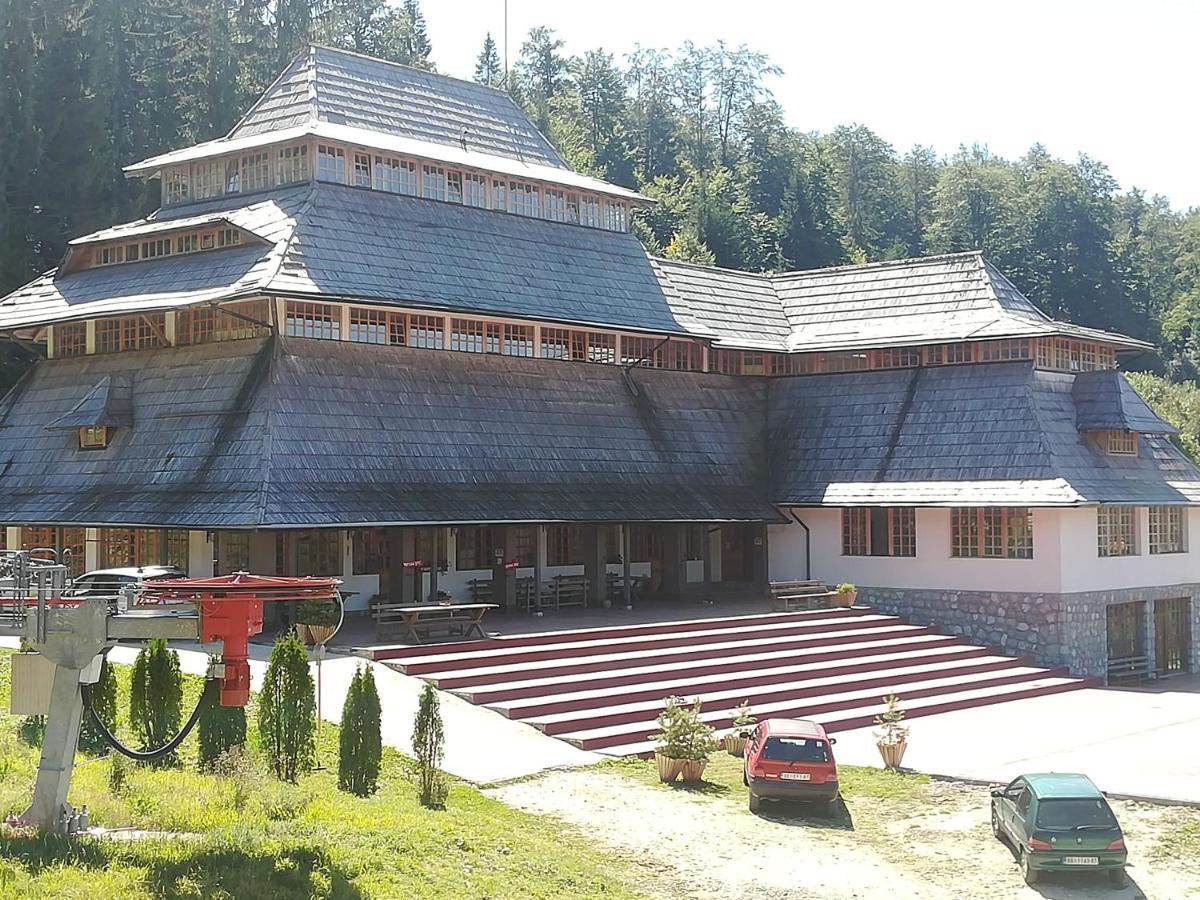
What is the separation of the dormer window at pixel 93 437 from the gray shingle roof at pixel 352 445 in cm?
23

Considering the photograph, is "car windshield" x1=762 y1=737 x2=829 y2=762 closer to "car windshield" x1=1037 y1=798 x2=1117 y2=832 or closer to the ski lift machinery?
"car windshield" x1=1037 y1=798 x2=1117 y2=832

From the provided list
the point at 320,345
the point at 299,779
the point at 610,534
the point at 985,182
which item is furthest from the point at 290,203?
the point at 985,182

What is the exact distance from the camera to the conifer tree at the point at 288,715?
17.3 meters

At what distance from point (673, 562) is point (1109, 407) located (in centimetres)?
1059

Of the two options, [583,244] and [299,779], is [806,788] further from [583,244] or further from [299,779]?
[583,244]

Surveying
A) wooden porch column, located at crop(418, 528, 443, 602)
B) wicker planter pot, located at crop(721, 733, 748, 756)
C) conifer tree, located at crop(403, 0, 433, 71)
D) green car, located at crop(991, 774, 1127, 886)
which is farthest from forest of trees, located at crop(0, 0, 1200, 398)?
green car, located at crop(991, 774, 1127, 886)

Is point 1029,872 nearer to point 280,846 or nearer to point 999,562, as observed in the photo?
point 280,846

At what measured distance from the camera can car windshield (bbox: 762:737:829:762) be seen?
1827cm

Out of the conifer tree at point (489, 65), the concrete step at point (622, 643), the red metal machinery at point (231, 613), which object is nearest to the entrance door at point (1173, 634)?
the concrete step at point (622, 643)

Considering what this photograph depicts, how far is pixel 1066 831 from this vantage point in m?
15.8

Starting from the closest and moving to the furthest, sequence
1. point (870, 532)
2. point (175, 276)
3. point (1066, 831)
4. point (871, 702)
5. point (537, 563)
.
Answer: point (1066, 831) → point (871, 702) → point (537, 563) → point (175, 276) → point (870, 532)

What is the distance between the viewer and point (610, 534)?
34.7 m

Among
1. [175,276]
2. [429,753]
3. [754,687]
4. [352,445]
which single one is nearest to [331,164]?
[175,276]

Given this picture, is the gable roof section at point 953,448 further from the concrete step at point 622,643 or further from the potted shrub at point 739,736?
the potted shrub at point 739,736
